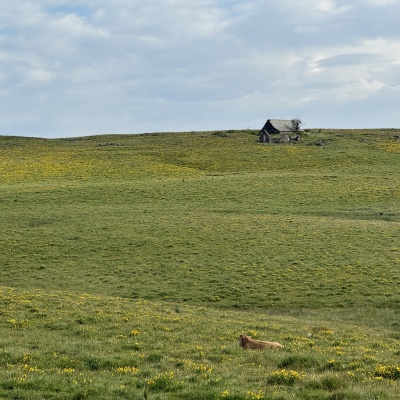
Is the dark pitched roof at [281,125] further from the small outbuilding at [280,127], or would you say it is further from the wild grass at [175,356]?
the wild grass at [175,356]

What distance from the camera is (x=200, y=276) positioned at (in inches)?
1442

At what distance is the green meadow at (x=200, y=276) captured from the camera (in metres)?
12.9

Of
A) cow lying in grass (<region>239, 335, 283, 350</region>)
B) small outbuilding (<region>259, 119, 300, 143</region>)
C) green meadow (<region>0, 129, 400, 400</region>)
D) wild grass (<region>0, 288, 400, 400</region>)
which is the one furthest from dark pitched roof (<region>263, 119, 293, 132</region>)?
cow lying in grass (<region>239, 335, 283, 350</region>)

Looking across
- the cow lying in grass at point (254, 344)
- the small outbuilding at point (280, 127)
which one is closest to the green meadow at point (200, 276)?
the cow lying in grass at point (254, 344)

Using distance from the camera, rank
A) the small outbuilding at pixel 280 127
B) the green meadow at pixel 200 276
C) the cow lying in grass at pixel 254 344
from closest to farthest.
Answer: the green meadow at pixel 200 276
the cow lying in grass at pixel 254 344
the small outbuilding at pixel 280 127

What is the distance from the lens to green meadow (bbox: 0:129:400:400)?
12875 millimetres

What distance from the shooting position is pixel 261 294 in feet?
107

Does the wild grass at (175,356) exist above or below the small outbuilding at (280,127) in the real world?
below

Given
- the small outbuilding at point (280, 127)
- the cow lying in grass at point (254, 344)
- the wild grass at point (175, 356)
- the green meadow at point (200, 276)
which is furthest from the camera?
the small outbuilding at point (280, 127)

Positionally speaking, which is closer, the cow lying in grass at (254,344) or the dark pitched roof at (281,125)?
the cow lying in grass at (254,344)

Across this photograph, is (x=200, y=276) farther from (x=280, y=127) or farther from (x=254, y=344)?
(x=280, y=127)

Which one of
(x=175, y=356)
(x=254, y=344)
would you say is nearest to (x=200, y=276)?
(x=254, y=344)

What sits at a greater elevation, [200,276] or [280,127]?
[280,127]

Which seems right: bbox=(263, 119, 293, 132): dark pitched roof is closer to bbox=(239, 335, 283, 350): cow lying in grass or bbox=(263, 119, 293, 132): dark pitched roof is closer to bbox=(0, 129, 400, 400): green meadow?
bbox=(0, 129, 400, 400): green meadow
